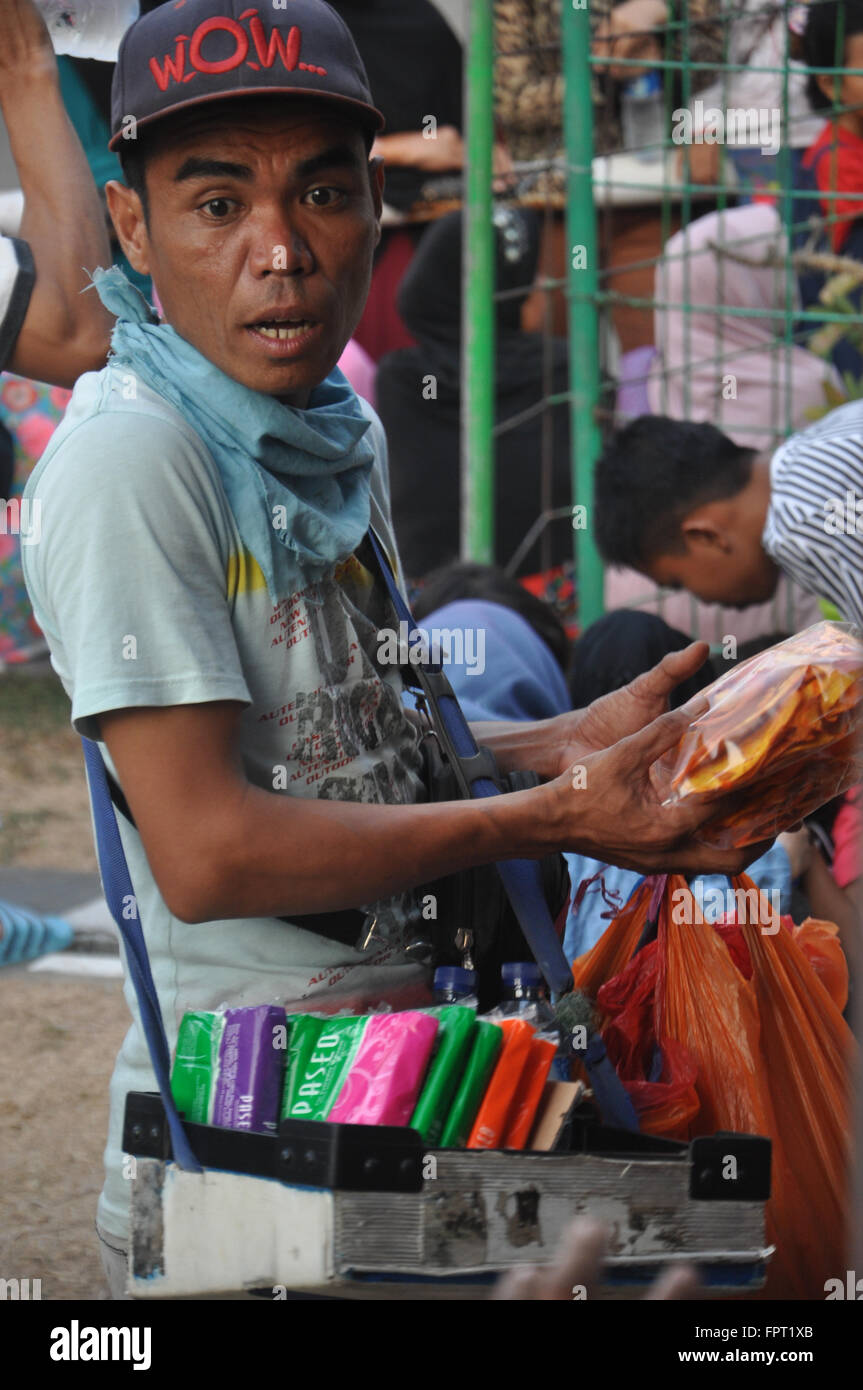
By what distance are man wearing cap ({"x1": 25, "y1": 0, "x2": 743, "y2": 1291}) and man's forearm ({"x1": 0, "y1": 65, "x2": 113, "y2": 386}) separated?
2.27 ft

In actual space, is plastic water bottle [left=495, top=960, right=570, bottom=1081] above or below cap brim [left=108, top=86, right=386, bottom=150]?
below

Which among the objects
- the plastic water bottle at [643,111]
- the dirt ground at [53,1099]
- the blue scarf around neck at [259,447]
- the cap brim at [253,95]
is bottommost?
the dirt ground at [53,1099]

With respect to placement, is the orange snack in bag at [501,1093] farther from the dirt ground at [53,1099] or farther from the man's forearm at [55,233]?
the dirt ground at [53,1099]

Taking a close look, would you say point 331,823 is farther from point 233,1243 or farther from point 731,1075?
point 731,1075

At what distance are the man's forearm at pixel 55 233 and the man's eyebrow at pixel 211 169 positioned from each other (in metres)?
0.79

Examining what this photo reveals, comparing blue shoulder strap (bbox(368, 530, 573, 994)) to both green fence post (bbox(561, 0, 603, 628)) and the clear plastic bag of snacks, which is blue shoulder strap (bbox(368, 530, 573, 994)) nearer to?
the clear plastic bag of snacks

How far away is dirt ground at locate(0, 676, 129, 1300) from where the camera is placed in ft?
10.8

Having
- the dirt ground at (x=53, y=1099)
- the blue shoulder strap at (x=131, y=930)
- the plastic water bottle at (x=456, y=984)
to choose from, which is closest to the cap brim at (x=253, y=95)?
the blue shoulder strap at (x=131, y=930)

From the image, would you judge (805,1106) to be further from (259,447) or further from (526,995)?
(259,447)

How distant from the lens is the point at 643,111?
6281 mm

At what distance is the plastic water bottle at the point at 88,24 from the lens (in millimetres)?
2662

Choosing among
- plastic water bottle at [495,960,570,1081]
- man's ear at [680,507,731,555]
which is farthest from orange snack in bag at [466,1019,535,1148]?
man's ear at [680,507,731,555]

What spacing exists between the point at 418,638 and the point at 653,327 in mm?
4609

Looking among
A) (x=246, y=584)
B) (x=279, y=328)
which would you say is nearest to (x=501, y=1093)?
(x=246, y=584)
